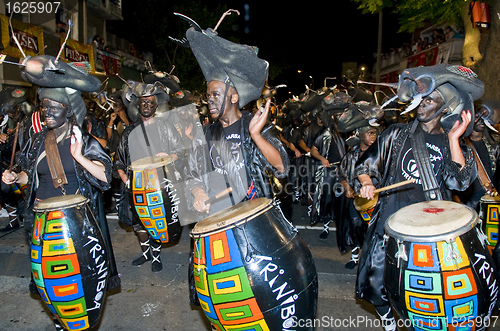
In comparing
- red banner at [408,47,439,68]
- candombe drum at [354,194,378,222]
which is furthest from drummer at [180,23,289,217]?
red banner at [408,47,439,68]

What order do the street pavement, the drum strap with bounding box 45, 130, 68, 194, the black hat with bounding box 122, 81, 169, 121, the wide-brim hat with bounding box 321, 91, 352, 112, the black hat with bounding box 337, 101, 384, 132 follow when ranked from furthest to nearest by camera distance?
the wide-brim hat with bounding box 321, 91, 352, 112, the black hat with bounding box 122, 81, 169, 121, the black hat with bounding box 337, 101, 384, 132, the street pavement, the drum strap with bounding box 45, 130, 68, 194

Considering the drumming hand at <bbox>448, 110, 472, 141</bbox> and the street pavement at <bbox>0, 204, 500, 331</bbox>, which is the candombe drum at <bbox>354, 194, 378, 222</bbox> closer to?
the street pavement at <bbox>0, 204, 500, 331</bbox>

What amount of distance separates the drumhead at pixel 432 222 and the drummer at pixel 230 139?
0.87 meters

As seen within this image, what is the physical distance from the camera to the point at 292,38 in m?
37.1

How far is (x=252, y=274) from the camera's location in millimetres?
2129

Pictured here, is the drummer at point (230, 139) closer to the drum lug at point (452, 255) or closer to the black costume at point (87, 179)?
the black costume at point (87, 179)

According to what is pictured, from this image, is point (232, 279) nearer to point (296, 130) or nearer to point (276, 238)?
point (276, 238)

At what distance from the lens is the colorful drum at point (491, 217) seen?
3.80 meters

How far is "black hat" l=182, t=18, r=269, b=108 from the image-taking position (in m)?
2.83

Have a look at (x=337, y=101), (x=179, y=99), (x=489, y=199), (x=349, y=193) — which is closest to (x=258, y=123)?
(x=349, y=193)

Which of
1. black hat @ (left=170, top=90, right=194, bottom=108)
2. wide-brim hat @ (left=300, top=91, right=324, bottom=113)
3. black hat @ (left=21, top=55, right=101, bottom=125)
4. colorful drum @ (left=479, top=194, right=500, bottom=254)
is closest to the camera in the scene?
black hat @ (left=21, top=55, right=101, bottom=125)

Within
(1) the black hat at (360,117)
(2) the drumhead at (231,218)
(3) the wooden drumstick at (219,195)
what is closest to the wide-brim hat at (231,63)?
(3) the wooden drumstick at (219,195)

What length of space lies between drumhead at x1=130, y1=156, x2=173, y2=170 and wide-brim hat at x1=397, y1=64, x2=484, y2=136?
8.81 ft

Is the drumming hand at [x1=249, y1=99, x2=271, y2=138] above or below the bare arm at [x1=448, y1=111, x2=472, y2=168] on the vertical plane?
above
